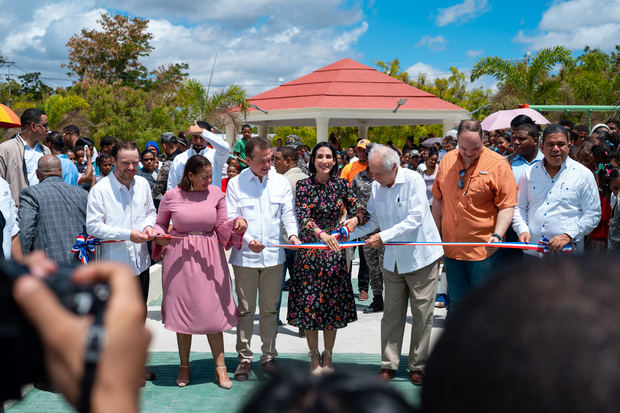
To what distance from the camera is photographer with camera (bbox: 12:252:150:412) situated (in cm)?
74

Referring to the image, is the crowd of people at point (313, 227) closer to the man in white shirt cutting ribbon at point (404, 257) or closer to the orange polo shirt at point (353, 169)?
the man in white shirt cutting ribbon at point (404, 257)

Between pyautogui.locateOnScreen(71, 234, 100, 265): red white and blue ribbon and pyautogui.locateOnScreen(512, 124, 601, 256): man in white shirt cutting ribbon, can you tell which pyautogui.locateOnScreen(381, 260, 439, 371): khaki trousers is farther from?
pyautogui.locateOnScreen(71, 234, 100, 265): red white and blue ribbon

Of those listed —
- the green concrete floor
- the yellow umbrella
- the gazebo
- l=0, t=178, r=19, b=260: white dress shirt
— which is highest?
the gazebo

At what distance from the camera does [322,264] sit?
5531mm

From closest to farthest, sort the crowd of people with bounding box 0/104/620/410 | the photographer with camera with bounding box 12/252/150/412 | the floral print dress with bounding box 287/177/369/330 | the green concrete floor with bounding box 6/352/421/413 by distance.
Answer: the photographer with camera with bounding box 12/252/150/412 < the green concrete floor with bounding box 6/352/421/413 < the crowd of people with bounding box 0/104/620/410 < the floral print dress with bounding box 287/177/369/330

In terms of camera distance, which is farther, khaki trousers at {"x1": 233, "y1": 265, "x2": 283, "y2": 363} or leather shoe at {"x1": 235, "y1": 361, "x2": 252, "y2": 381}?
khaki trousers at {"x1": 233, "y1": 265, "x2": 283, "y2": 363}

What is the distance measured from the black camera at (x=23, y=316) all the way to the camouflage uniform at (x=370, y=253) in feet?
22.4

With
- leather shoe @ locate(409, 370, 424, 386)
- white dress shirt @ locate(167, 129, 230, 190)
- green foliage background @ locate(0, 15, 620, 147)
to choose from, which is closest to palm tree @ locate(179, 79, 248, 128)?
green foliage background @ locate(0, 15, 620, 147)

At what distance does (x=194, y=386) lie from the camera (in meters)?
5.35

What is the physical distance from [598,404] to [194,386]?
16.9 ft

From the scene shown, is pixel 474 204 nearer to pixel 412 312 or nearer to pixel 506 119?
pixel 412 312

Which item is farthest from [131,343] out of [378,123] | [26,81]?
[26,81]

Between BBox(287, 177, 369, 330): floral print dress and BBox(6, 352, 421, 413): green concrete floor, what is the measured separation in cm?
44

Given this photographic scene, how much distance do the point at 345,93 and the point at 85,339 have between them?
80.9 ft
